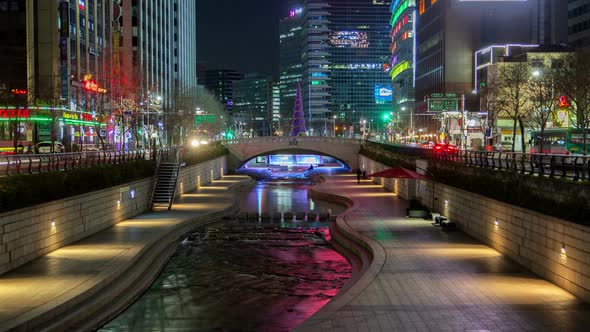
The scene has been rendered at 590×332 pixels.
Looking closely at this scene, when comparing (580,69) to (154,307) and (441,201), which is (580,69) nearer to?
(441,201)

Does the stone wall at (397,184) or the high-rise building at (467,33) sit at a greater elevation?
the high-rise building at (467,33)

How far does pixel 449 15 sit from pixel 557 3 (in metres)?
25.5

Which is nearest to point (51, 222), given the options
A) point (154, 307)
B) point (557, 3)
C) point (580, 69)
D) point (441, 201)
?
point (154, 307)

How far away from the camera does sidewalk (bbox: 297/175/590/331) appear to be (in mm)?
14023

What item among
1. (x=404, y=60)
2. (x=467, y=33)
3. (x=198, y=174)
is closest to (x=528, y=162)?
(x=198, y=174)

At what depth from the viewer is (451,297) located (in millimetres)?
16609

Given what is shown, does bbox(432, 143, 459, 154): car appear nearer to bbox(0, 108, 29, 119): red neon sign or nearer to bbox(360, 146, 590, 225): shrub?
bbox(360, 146, 590, 225): shrub

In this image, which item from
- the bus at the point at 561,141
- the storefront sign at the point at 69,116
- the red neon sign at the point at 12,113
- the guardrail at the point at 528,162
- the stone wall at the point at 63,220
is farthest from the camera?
the storefront sign at the point at 69,116

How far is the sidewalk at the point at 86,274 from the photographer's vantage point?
15.4 m

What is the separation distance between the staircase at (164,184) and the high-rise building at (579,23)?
81.2 metres

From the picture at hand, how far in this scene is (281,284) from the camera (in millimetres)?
23109

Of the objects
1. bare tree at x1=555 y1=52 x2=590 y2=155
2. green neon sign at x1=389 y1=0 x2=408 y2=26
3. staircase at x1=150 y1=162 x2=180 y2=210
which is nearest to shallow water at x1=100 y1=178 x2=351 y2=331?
staircase at x1=150 y1=162 x2=180 y2=210

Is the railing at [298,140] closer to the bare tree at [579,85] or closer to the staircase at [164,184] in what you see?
the bare tree at [579,85]

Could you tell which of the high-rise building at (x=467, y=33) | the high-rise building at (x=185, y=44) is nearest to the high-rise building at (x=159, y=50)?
the high-rise building at (x=185, y=44)
